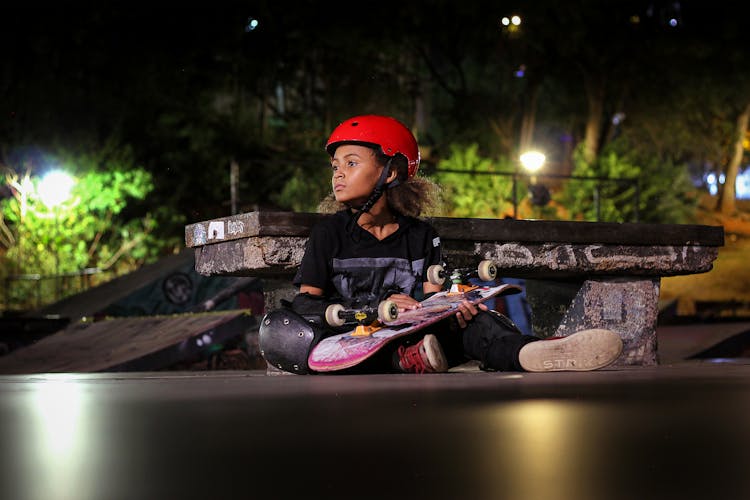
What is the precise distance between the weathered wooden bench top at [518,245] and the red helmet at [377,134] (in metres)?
0.37

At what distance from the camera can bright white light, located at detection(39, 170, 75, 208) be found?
20047 mm

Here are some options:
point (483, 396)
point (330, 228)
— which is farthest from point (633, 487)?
point (330, 228)

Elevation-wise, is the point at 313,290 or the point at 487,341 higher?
the point at 313,290

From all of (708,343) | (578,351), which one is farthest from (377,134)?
(708,343)

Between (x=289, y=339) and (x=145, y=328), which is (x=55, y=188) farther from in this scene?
(x=289, y=339)

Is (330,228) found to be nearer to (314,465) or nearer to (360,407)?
(360,407)

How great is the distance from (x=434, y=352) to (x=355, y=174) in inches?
43.9

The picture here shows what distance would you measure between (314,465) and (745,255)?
26181mm

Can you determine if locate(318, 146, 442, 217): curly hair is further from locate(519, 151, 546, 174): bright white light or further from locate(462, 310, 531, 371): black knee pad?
locate(519, 151, 546, 174): bright white light

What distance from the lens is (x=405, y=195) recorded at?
5.74m

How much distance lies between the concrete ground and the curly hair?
76.8 inches

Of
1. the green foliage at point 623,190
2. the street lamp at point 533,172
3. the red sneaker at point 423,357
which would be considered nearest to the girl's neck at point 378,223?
the red sneaker at point 423,357

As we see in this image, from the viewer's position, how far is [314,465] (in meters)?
2.05

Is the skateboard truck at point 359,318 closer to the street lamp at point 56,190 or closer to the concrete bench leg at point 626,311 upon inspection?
the concrete bench leg at point 626,311
